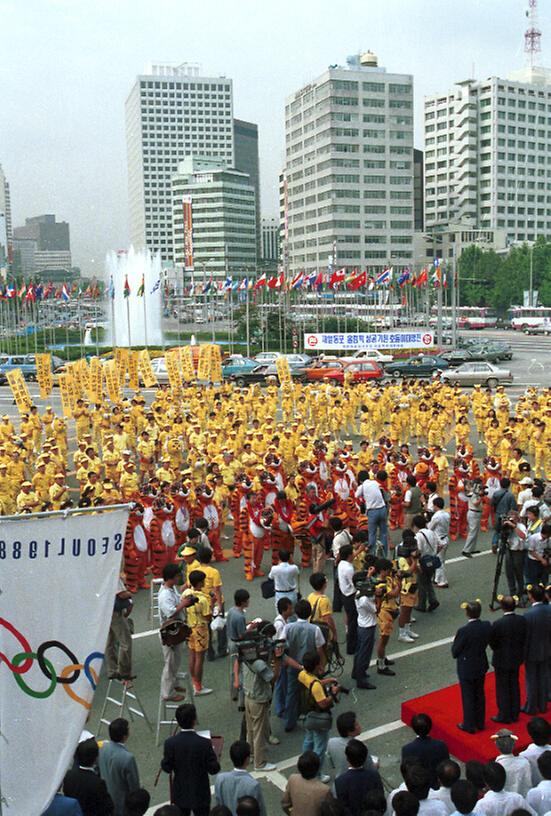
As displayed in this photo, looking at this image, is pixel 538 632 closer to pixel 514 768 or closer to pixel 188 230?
pixel 514 768

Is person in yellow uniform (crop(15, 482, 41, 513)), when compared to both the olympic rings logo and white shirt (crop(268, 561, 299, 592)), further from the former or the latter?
the olympic rings logo

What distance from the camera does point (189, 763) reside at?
5.46m

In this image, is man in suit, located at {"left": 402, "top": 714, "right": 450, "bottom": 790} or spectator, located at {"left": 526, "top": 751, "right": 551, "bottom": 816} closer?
spectator, located at {"left": 526, "top": 751, "right": 551, "bottom": 816}

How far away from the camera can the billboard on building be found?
157875 mm

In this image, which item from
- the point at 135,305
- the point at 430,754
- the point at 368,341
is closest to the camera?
the point at 430,754

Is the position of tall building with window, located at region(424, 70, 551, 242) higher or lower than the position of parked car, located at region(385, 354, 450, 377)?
higher

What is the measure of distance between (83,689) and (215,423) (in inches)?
588

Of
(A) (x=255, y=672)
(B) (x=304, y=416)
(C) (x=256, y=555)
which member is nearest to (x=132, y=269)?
(B) (x=304, y=416)

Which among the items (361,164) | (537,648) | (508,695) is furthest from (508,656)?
(361,164)

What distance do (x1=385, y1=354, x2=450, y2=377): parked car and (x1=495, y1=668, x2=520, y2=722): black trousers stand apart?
100ft

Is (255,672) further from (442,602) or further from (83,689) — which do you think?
(442,602)

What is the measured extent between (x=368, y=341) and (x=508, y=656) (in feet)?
123

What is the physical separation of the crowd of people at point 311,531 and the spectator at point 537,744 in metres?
0.96

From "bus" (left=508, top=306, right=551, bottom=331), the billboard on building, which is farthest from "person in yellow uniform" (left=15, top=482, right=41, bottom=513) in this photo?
the billboard on building
